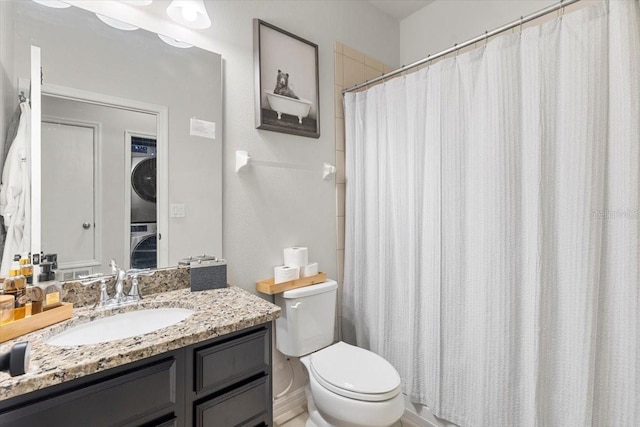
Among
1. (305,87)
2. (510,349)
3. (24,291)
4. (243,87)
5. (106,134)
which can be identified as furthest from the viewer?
(305,87)

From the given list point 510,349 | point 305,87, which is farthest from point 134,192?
point 510,349

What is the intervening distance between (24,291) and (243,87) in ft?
4.13

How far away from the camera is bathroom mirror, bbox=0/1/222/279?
1.14 metres

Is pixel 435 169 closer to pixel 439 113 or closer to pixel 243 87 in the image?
pixel 439 113

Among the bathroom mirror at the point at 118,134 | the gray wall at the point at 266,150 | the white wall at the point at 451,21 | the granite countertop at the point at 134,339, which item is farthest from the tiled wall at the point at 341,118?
the granite countertop at the point at 134,339

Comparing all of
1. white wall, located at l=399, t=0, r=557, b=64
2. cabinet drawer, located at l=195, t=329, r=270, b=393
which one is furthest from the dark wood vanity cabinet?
white wall, located at l=399, t=0, r=557, b=64

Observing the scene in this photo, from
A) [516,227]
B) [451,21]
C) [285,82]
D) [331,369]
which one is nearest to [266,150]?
[285,82]

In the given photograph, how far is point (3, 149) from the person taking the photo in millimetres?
1078

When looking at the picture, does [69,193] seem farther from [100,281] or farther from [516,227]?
[516,227]

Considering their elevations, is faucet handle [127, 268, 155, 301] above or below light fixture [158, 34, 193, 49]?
below

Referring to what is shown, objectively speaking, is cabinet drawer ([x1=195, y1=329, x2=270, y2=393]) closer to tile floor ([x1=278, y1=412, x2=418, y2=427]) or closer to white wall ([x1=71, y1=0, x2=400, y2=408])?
white wall ([x1=71, y1=0, x2=400, y2=408])

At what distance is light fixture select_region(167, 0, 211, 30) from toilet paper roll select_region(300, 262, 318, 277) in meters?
1.31

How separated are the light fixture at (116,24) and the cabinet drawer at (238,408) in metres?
1.47

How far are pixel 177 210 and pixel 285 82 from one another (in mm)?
961
